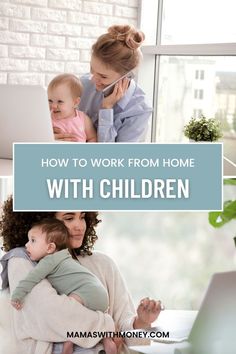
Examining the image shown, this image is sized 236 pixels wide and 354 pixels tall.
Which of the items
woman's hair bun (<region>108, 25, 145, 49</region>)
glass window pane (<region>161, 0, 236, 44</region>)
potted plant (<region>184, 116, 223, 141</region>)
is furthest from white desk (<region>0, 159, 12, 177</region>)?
glass window pane (<region>161, 0, 236, 44</region>)

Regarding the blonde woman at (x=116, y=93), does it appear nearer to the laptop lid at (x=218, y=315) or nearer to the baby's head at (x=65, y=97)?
the baby's head at (x=65, y=97)

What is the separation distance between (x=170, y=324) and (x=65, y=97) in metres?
1.44

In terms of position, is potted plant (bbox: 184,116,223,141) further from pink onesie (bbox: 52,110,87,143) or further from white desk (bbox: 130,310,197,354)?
white desk (bbox: 130,310,197,354)

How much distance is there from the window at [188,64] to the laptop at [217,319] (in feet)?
9.13

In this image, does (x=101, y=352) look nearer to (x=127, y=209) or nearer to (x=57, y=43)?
(x=127, y=209)

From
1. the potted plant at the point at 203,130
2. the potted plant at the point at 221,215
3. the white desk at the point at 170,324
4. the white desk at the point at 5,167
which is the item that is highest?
the potted plant at the point at 203,130

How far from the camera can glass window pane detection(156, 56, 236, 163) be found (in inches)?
179

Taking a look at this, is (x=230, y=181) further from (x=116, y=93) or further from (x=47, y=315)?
(x=116, y=93)

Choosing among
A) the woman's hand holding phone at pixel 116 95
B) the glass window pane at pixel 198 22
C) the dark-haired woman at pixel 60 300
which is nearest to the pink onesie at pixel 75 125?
the woman's hand holding phone at pixel 116 95

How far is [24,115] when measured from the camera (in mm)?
2234

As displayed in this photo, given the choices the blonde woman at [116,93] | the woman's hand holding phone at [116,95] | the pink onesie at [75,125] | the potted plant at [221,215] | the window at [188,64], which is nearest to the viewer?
the potted plant at [221,215]

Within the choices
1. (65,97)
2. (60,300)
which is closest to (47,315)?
(60,300)

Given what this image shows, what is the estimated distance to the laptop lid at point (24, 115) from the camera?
2139mm

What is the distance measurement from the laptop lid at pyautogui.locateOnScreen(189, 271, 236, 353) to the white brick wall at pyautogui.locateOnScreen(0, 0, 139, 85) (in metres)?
3.01
